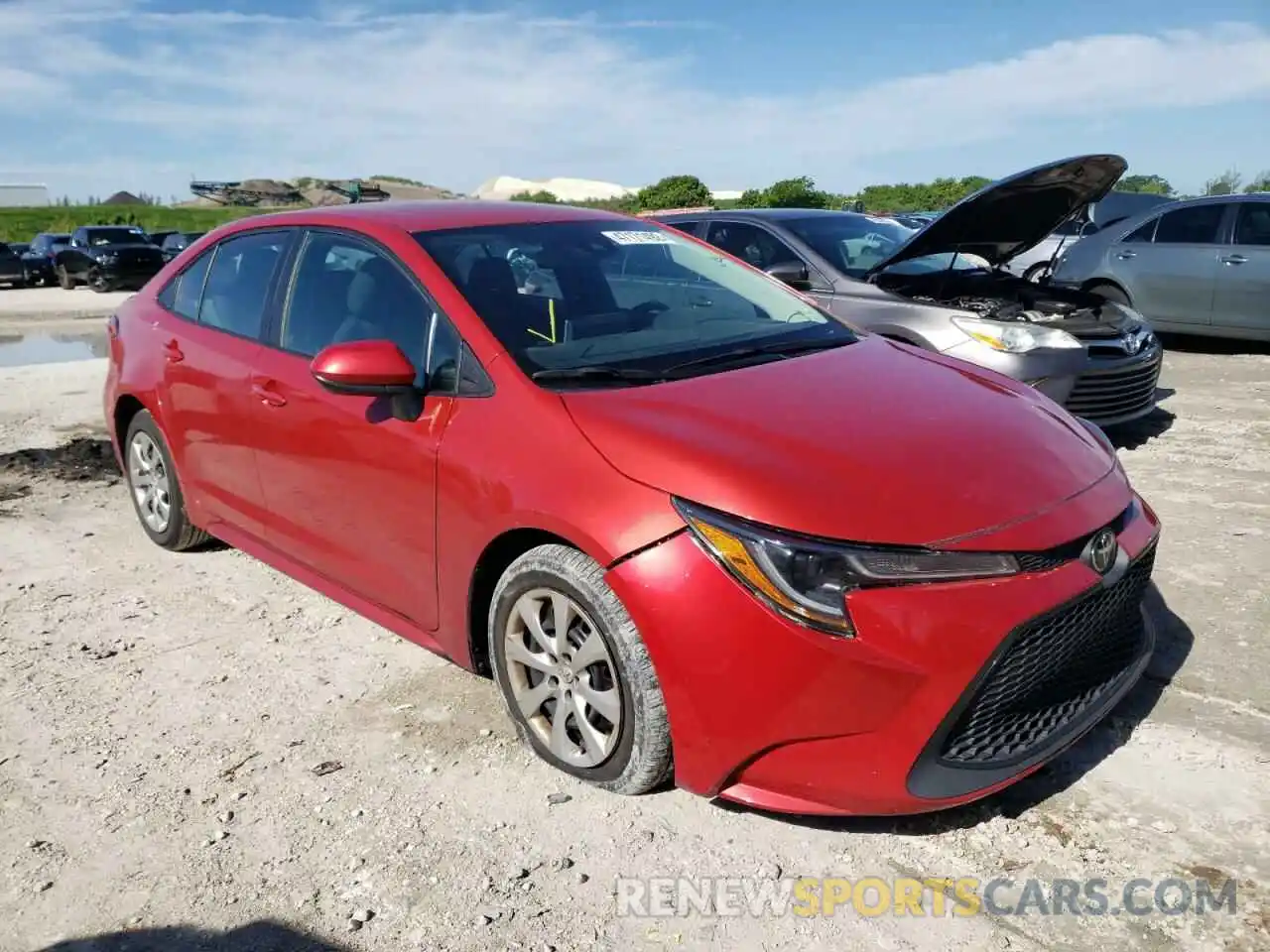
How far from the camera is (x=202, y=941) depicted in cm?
238

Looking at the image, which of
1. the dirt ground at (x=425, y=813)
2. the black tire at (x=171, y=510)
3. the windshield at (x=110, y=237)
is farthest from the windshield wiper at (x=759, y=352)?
the windshield at (x=110, y=237)

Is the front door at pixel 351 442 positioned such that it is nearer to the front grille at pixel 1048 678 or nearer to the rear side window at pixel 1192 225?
the front grille at pixel 1048 678

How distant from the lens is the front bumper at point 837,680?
2.34m

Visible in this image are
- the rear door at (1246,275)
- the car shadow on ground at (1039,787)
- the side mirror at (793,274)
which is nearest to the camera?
the car shadow on ground at (1039,787)

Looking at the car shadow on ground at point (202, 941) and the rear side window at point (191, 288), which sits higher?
the rear side window at point (191, 288)

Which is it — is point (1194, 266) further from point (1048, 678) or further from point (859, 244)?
point (1048, 678)

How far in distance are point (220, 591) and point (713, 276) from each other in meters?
2.52

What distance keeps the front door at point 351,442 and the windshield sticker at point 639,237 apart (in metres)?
0.89

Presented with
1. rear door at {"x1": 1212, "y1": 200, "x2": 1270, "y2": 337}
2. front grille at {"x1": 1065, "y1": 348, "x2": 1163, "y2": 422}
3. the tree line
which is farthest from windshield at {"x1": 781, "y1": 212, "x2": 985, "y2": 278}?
the tree line

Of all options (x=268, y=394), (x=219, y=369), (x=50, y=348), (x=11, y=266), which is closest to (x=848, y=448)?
(x=268, y=394)

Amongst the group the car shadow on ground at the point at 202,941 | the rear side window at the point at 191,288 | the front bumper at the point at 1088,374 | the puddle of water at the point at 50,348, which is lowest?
the car shadow on ground at the point at 202,941

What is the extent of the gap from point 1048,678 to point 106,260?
2557 cm

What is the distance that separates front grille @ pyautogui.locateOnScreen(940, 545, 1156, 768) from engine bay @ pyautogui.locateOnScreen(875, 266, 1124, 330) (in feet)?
12.2

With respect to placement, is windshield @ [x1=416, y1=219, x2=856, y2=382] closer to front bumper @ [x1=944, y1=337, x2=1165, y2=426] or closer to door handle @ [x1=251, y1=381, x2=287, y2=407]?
door handle @ [x1=251, y1=381, x2=287, y2=407]
